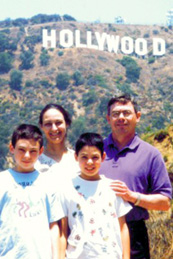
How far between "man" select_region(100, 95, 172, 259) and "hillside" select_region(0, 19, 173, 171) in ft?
225

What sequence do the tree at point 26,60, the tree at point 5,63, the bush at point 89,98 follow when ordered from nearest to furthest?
the bush at point 89,98, the tree at point 26,60, the tree at point 5,63

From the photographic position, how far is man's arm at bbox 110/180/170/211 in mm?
3916

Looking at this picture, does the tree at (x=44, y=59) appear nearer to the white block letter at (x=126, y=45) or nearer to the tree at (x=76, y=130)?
the white block letter at (x=126, y=45)

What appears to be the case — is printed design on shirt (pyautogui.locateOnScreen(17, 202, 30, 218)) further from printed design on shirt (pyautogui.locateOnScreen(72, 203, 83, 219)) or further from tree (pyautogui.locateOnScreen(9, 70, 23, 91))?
tree (pyautogui.locateOnScreen(9, 70, 23, 91))

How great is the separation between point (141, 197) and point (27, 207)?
3.11 ft

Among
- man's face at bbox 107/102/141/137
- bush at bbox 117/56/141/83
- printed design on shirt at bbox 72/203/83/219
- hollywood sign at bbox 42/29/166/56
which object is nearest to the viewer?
printed design on shirt at bbox 72/203/83/219

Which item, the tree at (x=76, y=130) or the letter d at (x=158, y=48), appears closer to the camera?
the tree at (x=76, y=130)

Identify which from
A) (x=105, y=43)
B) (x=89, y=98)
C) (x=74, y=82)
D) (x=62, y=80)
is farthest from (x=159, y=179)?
(x=105, y=43)

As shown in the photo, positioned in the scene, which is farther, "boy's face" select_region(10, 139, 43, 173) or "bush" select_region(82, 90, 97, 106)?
"bush" select_region(82, 90, 97, 106)

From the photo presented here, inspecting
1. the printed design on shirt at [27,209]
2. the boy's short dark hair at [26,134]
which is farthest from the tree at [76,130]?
the printed design on shirt at [27,209]

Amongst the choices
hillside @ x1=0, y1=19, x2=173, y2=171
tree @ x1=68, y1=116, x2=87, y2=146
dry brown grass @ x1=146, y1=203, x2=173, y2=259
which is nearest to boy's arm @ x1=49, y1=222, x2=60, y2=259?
dry brown grass @ x1=146, y1=203, x2=173, y2=259

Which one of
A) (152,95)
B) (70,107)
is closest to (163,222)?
(70,107)

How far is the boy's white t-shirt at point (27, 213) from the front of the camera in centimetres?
361

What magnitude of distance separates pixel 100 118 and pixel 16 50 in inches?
1657
